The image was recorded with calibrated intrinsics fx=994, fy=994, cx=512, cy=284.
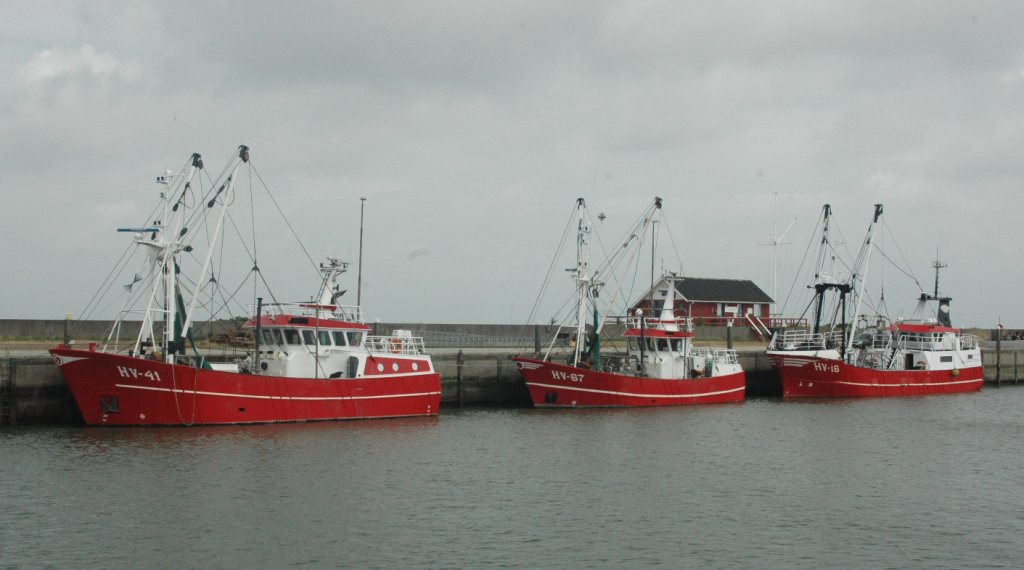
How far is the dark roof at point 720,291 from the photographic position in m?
79.4

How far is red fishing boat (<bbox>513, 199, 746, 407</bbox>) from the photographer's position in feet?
143

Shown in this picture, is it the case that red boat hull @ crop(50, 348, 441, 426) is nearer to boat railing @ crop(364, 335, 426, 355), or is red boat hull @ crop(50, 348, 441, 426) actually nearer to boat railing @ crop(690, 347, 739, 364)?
boat railing @ crop(364, 335, 426, 355)

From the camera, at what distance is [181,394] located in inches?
1281

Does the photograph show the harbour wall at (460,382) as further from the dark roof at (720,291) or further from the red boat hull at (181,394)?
the dark roof at (720,291)

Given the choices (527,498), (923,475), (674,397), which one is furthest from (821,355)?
(527,498)

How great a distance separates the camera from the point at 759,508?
24328 mm

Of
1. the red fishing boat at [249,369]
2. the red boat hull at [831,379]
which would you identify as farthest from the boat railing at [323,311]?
the red boat hull at [831,379]

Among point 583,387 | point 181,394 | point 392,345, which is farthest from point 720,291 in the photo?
point 181,394

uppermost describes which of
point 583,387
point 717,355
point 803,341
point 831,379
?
point 803,341

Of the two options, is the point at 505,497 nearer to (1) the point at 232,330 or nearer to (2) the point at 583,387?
(2) the point at 583,387

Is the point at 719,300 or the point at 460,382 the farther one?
the point at 719,300

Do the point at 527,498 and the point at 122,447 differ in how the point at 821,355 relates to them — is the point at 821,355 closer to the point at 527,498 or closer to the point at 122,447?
the point at 527,498

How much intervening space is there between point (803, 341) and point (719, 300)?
22623 millimetres

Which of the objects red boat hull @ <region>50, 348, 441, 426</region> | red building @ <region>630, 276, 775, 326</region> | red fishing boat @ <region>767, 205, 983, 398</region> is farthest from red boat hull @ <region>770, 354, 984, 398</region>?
red boat hull @ <region>50, 348, 441, 426</region>
